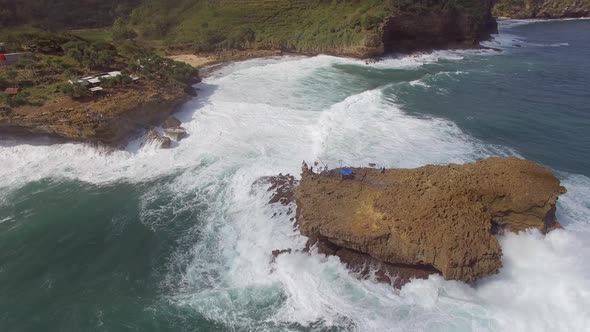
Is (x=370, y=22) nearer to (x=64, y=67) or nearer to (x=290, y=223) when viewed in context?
(x=64, y=67)

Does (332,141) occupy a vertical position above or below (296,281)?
above

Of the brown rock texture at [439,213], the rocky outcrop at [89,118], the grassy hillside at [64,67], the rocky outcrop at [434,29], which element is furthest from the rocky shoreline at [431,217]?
the rocky outcrop at [434,29]

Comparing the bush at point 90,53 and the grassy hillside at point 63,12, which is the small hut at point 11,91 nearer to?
the bush at point 90,53

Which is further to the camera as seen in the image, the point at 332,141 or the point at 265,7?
the point at 265,7

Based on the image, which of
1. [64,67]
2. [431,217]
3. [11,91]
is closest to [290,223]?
[431,217]

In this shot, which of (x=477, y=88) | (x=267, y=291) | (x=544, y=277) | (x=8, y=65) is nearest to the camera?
(x=544, y=277)

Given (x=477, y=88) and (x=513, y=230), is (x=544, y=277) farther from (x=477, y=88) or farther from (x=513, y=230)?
(x=477, y=88)

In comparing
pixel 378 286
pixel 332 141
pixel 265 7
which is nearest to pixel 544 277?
pixel 378 286
